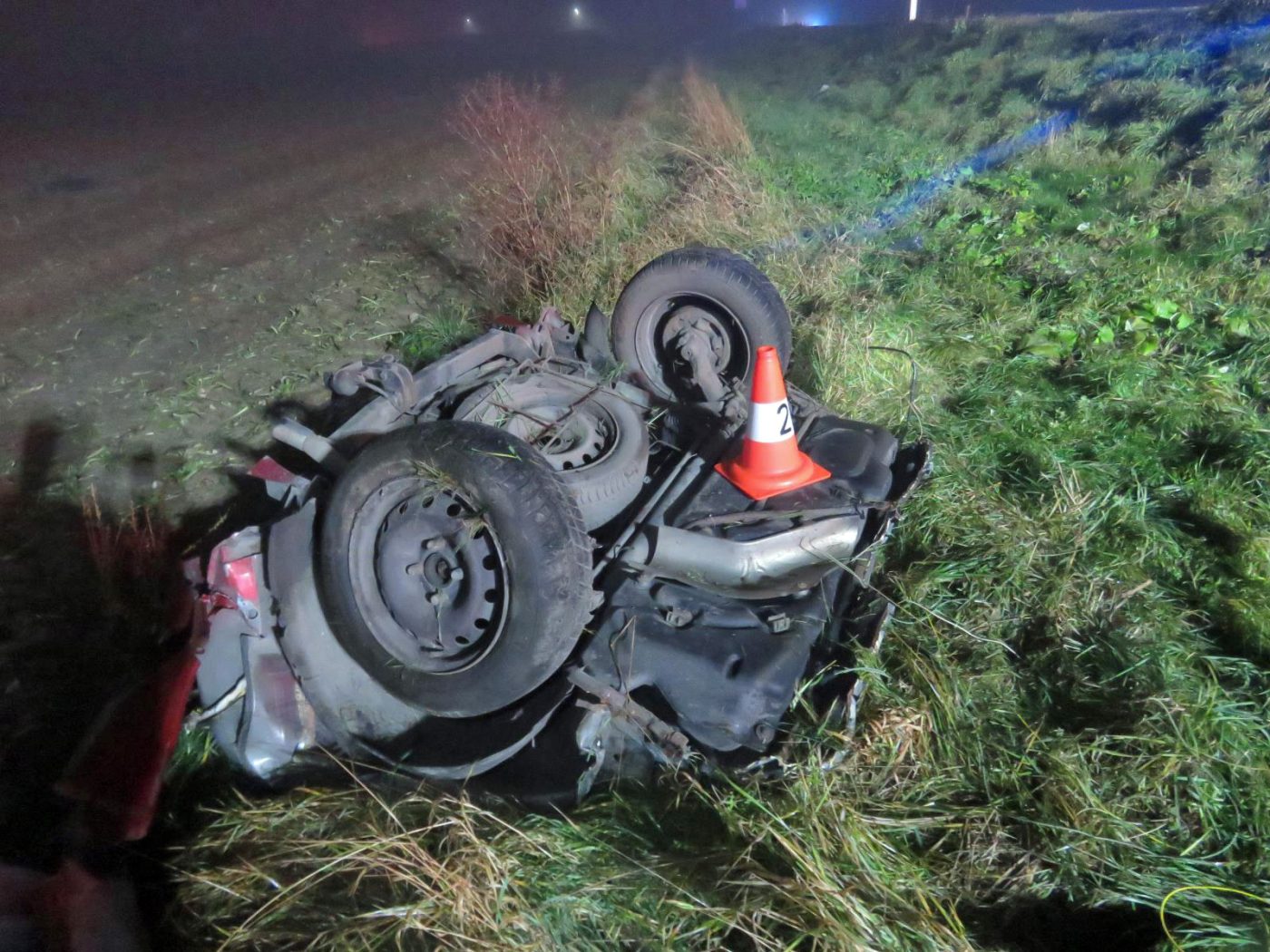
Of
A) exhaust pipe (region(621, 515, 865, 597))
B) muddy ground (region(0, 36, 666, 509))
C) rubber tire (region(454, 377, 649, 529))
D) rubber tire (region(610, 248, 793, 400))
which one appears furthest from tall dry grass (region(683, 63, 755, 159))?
exhaust pipe (region(621, 515, 865, 597))

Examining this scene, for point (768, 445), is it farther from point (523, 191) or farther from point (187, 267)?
point (187, 267)

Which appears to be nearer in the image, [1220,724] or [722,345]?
[1220,724]

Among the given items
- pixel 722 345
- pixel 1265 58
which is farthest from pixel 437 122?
pixel 1265 58

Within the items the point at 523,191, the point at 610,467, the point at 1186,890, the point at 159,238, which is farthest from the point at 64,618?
the point at 159,238

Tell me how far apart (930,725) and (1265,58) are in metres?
9.30

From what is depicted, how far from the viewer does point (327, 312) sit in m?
5.63

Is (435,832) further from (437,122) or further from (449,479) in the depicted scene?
(437,122)

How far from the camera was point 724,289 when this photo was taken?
336cm

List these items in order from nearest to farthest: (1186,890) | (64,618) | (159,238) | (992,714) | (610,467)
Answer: (1186,890) → (992,714) → (610,467) → (64,618) → (159,238)

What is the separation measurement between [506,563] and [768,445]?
3.52 feet

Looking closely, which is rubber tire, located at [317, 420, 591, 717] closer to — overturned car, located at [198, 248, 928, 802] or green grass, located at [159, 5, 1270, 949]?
overturned car, located at [198, 248, 928, 802]

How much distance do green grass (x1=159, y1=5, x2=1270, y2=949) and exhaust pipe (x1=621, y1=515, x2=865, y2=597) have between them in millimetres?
389

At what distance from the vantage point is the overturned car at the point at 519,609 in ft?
6.88

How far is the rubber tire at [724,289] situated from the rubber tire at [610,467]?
498 millimetres
